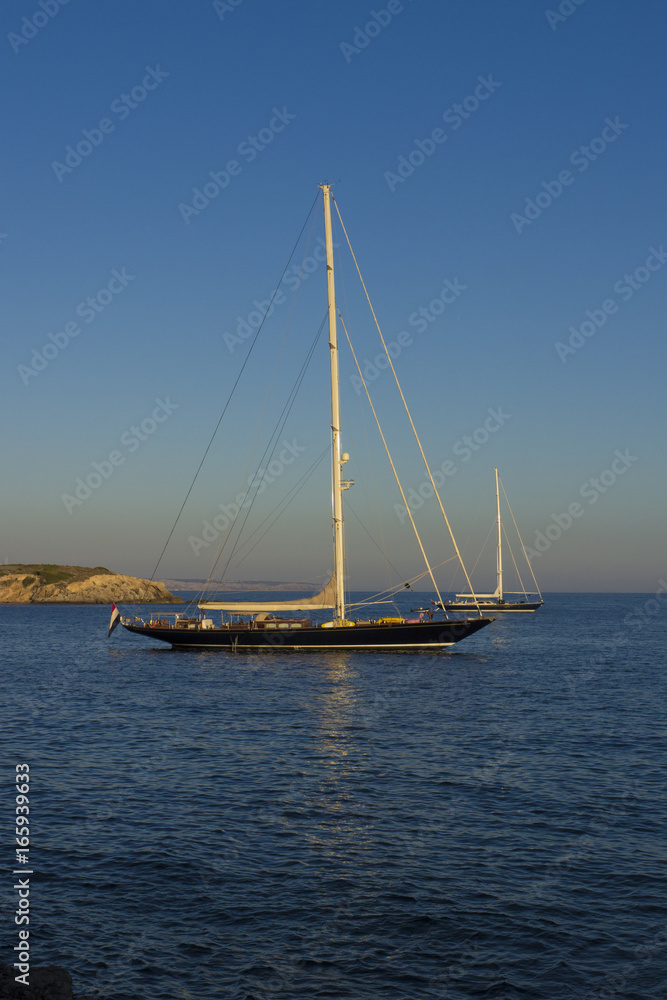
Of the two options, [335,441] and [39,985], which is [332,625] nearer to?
[335,441]

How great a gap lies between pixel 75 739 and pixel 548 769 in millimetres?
18479

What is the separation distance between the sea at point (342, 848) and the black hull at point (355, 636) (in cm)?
1653

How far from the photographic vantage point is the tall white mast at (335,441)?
58.6 metres

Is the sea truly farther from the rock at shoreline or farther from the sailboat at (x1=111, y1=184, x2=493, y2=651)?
the sailboat at (x1=111, y1=184, x2=493, y2=651)

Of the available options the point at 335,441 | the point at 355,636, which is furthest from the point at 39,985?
the point at 335,441

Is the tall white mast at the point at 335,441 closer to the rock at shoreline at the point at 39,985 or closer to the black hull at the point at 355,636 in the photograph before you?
the black hull at the point at 355,636

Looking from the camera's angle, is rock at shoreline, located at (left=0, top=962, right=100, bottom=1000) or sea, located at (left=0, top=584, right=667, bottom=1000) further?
sea, located at (left=0, top=584, right=667, bottom=1000)

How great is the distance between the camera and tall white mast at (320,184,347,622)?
2306 inches

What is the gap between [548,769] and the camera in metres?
25.4

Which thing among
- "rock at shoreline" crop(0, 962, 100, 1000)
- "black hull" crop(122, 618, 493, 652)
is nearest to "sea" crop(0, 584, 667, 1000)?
"rock at shoreline" crop(0, 962, 100, 1000)

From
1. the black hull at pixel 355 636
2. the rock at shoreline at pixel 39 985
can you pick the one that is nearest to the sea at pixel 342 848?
the rock at shoreline at pixel 39 985

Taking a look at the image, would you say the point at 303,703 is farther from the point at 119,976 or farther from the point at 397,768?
the point at 119,976

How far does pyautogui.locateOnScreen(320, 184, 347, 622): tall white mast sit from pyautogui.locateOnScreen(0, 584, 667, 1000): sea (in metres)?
18.9

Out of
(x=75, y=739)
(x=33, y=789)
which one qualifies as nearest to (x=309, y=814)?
(x=33, y=789)
